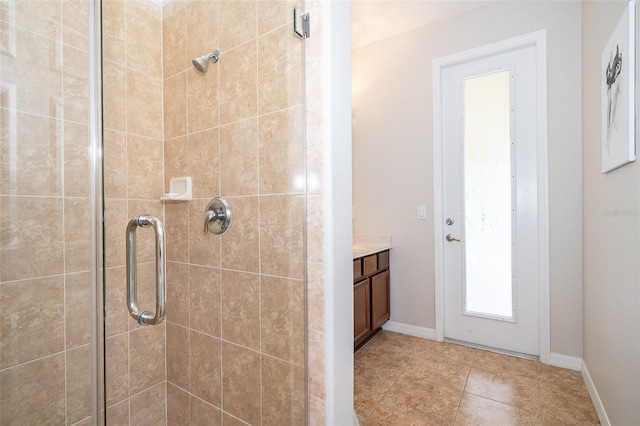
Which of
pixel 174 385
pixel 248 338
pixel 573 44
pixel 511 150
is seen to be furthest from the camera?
pixel 511 150

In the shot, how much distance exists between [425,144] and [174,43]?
6.75ft

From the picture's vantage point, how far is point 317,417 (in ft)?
3.77

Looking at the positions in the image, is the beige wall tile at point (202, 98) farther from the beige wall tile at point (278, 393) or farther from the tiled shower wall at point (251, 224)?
the beige wall tile at point (278, 393)

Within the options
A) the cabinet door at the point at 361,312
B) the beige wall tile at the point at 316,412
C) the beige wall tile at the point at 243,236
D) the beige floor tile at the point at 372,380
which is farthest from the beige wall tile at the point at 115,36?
A: the beige floor tile at the point at 372,380

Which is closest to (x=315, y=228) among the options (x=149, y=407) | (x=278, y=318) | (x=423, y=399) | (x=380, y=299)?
(x=278, y=318)

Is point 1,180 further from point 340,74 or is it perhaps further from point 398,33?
point 398,33

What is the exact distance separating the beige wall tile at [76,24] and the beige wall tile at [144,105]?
1.72 ft

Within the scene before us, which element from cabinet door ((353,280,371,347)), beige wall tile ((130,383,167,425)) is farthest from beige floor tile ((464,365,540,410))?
beige wall tile ((130,383,167,425))

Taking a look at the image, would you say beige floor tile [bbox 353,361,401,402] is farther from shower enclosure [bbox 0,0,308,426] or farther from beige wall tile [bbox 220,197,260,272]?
beige wall tile [bbox 220,197,260,272]

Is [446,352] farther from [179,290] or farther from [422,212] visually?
[179,290]

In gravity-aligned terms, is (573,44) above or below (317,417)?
above

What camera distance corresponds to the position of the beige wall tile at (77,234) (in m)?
0.89

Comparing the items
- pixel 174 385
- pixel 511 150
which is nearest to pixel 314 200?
pixel 174 385

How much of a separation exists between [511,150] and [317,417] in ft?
7.51
